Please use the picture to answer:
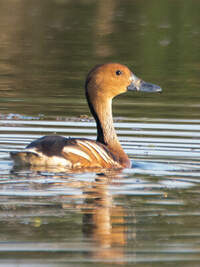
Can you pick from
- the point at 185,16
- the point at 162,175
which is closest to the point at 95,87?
the point at 162,175

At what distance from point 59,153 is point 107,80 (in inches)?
79.3

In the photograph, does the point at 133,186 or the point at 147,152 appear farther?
the point at 147,152

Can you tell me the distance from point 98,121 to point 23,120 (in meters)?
2.69

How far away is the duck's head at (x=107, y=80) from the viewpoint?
11391 millimetres

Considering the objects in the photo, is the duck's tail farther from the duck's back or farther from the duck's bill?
the duck's bill

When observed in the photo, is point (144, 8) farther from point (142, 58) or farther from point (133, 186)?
point (133, 186)

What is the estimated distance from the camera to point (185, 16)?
3850cm

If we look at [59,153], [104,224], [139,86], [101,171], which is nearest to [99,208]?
[104,224]

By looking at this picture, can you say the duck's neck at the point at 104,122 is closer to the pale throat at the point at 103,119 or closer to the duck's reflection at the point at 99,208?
the pale throat at the point at 103,119

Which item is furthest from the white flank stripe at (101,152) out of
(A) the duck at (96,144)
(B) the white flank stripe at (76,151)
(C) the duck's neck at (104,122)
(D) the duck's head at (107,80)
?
(D) the duck's head at (107,80)

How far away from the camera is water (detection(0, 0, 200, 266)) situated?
674cm

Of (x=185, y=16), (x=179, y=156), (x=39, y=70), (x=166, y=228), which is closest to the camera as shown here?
(x=166, y=228)

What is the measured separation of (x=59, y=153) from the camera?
983cm

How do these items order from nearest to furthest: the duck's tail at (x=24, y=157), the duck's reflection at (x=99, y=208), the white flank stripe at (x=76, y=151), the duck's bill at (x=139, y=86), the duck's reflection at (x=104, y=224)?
the duck's reflection at (x=104, y=224) < the duck's reflection at (x=99, y=208) < the duck's tail at (x=24, y=157) < the white flank stripe at (x=76, y=151) < the duck's bill at (x=139, y=86)
